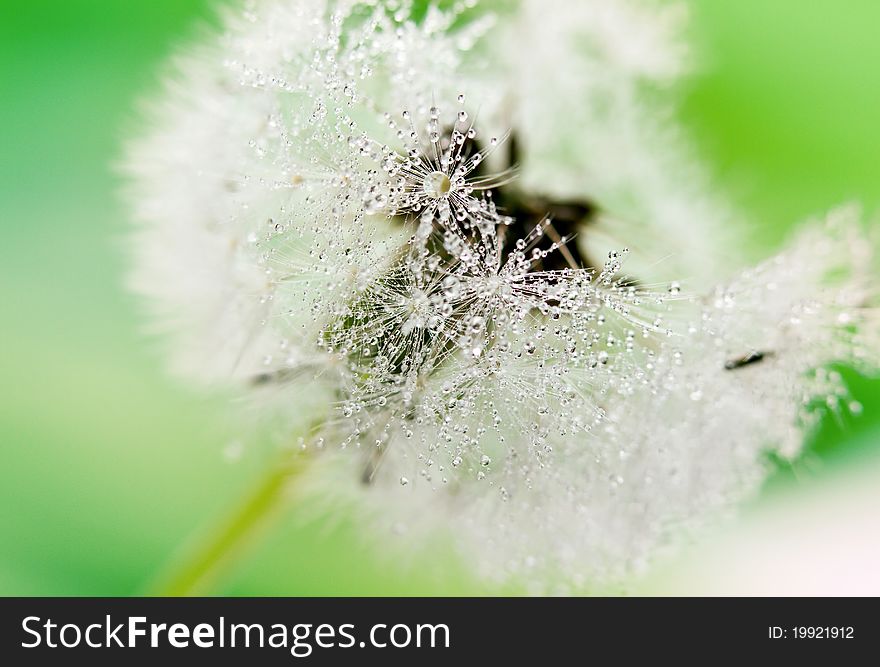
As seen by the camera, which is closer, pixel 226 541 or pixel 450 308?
pixel 450 308

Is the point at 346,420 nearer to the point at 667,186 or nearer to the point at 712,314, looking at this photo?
the point at 712,314

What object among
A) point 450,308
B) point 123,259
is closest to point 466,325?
point 450,308

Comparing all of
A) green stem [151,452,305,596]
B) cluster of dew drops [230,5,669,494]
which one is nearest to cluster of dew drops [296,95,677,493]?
cluster of dew drops [230,5,669,494]

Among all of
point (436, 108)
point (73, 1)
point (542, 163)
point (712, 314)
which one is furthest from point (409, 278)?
point (73, 1)

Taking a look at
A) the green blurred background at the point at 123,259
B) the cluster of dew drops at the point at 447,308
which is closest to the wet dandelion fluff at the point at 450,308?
the cluster of dew drops at the point at 447,308

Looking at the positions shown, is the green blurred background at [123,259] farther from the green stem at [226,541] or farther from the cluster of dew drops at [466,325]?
the cluster of dew drops at [466,325]

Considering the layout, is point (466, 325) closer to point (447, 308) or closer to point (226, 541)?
point (447, 308)
